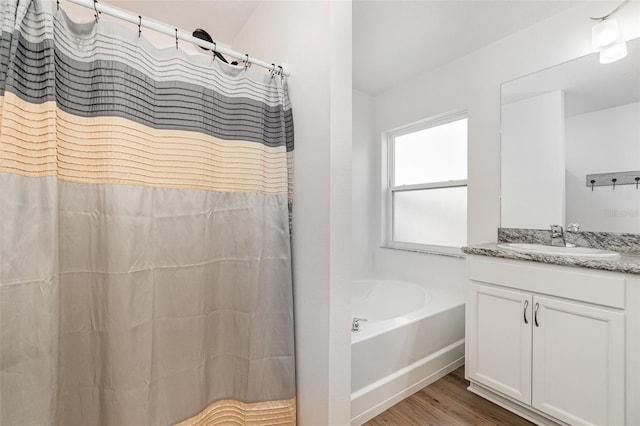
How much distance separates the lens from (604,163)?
171 cm

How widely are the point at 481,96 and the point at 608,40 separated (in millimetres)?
775

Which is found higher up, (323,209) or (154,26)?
(154,26)

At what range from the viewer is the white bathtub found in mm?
1562

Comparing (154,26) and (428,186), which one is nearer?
Answer: (154,26)

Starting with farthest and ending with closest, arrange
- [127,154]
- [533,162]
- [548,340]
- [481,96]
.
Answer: [481,96], [533,162], [548,340], [127,154]

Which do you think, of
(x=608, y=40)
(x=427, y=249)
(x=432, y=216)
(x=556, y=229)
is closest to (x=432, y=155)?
(x=432, y=216)

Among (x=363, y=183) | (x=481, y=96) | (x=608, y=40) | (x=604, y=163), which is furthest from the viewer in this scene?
(x=363, y=183)

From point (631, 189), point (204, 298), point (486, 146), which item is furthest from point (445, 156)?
point (204, 298)

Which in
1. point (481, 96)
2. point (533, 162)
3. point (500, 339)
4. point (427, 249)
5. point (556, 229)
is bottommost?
point (500, 339)

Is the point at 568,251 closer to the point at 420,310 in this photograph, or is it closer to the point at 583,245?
the point at 583,245

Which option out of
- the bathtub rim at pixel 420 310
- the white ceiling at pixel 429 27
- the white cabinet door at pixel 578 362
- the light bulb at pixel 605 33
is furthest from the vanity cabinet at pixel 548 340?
the white ceiling at pixel 429 27

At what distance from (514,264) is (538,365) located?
1.68 feet

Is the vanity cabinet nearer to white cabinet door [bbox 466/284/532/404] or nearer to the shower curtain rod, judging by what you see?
white cabinet door [bbox 466/284/532/404]

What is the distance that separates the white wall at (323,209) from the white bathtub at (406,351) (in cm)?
29
